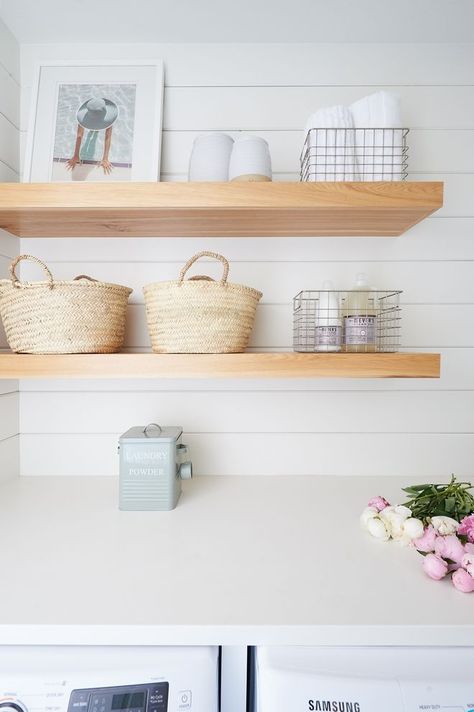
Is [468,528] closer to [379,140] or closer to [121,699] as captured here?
[121,699]

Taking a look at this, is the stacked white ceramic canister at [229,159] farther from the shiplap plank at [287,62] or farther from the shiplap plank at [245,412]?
the shiplap plank at [245,412]

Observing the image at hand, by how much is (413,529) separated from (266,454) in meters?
0.58

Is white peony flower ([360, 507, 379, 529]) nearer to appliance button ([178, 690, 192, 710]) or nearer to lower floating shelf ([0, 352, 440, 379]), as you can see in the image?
lower floating shelf ([0, 352, 440, 379])

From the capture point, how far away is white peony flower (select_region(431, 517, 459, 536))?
37.1 inches

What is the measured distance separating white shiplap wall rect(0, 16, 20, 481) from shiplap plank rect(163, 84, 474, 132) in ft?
1.58

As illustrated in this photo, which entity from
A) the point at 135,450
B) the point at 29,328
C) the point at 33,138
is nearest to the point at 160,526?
the point at 135,450

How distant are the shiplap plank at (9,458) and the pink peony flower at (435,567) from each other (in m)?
1.23

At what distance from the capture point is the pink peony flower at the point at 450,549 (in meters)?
0.86

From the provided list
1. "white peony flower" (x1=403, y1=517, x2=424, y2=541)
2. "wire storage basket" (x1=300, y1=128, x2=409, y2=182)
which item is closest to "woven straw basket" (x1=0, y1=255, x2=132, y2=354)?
"wire storage basket" (x1=300, y1=128, x2=409, y2=182)

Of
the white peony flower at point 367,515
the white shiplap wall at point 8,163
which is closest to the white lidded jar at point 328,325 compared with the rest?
the white peony flower at point 367,515

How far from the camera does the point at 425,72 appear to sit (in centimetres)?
142

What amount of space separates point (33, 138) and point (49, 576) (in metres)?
1.28

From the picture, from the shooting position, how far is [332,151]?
1.19 metres

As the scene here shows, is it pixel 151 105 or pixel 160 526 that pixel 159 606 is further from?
pixel 151 105
